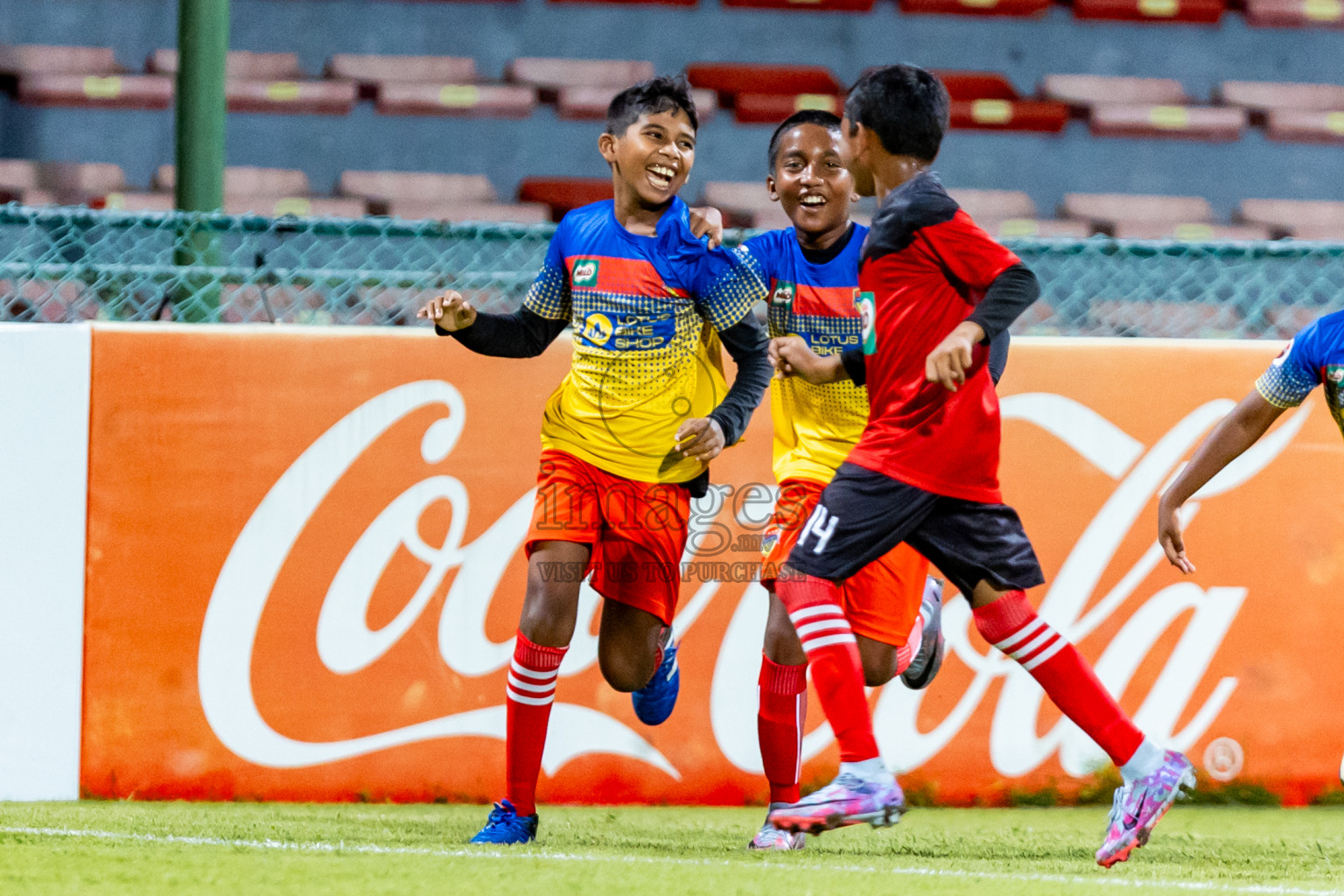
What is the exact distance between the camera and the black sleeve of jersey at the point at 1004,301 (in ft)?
8.87

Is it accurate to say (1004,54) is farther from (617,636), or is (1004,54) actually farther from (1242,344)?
(617,636)

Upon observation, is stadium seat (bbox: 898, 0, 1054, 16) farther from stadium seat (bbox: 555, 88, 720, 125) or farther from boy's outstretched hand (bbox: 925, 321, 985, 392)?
boy's outstretched hand (bbox: 925, 321, 985, 392)

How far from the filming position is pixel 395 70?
8.54 m

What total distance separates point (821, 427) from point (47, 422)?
2.26m

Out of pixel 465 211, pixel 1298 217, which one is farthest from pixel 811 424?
pixel 1298 217

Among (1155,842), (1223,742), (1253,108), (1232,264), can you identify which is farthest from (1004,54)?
(1155,842)

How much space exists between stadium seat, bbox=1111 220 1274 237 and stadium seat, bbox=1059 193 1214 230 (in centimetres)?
2

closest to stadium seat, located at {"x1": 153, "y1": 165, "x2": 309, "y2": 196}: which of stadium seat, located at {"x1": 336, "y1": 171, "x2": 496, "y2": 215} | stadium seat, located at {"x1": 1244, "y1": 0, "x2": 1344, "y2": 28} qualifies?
stadium seat, located at {"x1": 336, "y1": 171, "x2": 496, "y2": 215}

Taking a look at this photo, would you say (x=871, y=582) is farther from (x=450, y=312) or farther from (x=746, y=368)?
(x=450, y=312)

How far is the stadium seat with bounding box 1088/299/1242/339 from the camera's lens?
4512mm

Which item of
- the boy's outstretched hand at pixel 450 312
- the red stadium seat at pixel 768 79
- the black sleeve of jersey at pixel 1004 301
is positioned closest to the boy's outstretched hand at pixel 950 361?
the black sleeve of jersey at pixel 1004 301

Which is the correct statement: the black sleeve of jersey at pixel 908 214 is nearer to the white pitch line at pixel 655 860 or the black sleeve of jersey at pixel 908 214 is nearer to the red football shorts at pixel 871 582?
the red football shorts at pixel 871 582

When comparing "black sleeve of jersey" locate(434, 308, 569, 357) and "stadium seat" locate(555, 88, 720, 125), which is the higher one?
"stadium seat" locate(555, 88, 720, 125)

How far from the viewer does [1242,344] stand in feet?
13.9
